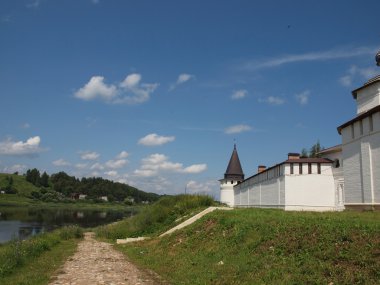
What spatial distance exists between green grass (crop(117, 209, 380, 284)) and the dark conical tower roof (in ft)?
116

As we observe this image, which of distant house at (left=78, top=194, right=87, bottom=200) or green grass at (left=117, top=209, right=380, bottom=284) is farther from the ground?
distant house at (left=78, top=194, right=87, bottom=200)

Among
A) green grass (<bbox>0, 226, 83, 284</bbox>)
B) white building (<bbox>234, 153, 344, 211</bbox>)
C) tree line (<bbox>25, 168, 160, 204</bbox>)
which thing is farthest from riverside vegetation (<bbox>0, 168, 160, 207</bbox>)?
Result: green grass (<bbox>0, 226, 83, 284</bbox>)

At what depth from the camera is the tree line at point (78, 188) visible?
130688mm

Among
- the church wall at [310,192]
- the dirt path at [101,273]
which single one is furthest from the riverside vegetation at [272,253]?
the church wall at [310,192]

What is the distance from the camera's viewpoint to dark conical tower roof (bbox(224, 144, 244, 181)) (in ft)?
166

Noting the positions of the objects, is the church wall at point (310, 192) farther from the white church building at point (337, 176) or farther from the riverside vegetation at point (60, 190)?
the riverside vegetation at point (60, 190)

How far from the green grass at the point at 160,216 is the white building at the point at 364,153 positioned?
8.96 metres

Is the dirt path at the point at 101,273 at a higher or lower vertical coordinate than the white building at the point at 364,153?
lower

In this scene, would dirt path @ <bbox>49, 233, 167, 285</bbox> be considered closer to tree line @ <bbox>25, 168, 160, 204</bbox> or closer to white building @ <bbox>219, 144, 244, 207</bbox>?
white building @ <bbox>219, 144, 244, 207</bbox>

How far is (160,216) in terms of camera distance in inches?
1031

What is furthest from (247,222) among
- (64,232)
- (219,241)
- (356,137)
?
(64,232)

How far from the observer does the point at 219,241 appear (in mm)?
13734

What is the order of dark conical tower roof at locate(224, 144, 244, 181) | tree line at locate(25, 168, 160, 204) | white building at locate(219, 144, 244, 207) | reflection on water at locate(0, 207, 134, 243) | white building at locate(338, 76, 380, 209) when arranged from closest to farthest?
white building at locate(338, 76, 380, 209), reflection on water at locate(0, 207, 134, 243), white building at locate(219, 144, 244, 207), dark conical tower roof at locate(224, 144, 244, 181), tree line at locate(25, 168, 160, 204)

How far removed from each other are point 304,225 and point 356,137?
40.4 feet
